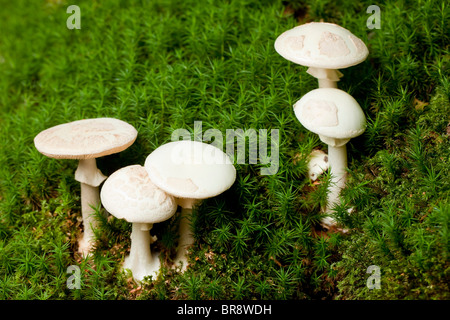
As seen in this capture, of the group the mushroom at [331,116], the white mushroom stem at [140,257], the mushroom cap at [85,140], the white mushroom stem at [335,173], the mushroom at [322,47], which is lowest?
the white mushroom stem at [140,257]

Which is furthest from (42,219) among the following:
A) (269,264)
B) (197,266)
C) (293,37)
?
(293,37)

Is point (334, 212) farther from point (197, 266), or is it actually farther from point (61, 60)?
point (61, 60)

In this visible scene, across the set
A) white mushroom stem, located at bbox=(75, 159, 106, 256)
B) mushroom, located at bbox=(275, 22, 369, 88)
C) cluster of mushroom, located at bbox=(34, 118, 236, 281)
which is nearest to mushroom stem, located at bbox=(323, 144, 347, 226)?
mushroom, located at bbox=(275, 22, 369, 88)

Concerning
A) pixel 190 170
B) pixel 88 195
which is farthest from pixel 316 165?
pixel 88 195

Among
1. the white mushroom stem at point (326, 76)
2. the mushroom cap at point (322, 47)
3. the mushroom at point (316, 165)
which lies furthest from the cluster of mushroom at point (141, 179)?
the white mushroom stem at point (326, 76)

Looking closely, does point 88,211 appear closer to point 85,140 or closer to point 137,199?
point 85,140

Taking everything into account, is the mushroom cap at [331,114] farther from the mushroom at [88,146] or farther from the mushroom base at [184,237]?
the mushroom at [88,146]
